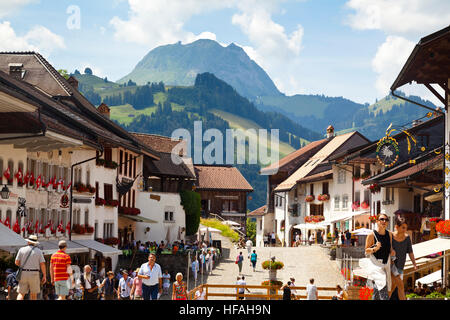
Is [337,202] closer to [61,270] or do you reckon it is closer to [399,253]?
[61,270]

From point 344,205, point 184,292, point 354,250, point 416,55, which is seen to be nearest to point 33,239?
point 184,292

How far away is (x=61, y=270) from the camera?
1711cm

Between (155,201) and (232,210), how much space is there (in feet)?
149

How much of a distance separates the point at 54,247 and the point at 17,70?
55.1 ft

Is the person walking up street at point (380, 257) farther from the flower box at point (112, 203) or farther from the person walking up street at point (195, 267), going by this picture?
the flower box at point (112, 203)

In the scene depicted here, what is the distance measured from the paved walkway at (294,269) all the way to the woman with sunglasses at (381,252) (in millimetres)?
29843

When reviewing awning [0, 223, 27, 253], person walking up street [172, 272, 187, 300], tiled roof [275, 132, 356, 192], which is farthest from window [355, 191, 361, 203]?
person walking up street [172, 272, 187, 300]

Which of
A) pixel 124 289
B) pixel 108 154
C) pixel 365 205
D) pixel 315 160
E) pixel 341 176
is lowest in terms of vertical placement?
pixel 124 289

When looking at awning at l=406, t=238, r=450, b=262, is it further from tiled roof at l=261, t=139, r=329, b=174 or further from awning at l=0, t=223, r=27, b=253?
tiled roof at l=261, t=139, r=329, b=174

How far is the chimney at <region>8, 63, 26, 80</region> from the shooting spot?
49.8 m

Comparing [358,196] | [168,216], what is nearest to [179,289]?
[168,216]

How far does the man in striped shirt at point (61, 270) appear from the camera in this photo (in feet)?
55.9

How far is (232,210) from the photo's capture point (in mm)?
111562

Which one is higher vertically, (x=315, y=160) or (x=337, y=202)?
(x=315, y=160)
